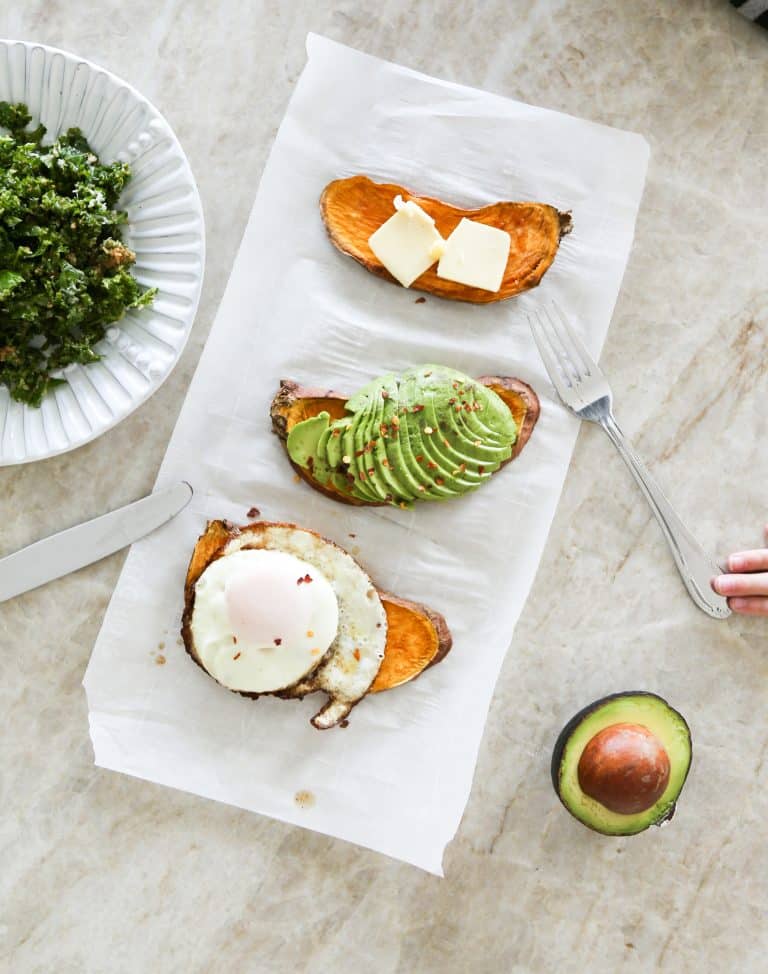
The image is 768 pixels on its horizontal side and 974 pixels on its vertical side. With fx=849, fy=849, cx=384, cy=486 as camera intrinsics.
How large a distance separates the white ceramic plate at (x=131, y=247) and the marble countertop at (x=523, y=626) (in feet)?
0.53

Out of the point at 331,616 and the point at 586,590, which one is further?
the point at 586,590

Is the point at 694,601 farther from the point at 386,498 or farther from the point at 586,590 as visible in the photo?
the point at 386,498

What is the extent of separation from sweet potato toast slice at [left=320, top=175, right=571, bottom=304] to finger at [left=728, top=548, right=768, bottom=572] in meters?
0.82

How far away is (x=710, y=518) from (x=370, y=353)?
0.92m

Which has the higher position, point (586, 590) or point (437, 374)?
point (437, 374)

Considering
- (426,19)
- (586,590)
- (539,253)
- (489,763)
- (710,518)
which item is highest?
(426,19)

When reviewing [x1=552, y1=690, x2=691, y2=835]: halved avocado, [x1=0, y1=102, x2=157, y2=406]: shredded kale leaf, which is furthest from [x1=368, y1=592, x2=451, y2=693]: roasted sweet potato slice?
[x1=0, y1=102, x2=157, y2=406]: shredded kale leaf

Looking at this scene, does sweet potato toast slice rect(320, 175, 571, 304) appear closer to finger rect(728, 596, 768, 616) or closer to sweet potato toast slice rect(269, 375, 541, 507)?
sweet potato toast slice rect(269, 375, 541, 507)

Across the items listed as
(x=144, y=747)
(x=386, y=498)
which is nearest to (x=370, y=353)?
(x=386, y=498)

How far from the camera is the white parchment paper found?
78.4 inches

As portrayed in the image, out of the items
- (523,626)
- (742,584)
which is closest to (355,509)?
(523,626)

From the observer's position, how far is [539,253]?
1.98 metres

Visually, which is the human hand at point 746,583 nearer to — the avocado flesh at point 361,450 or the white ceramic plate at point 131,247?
the avocado flesh at point 361,450

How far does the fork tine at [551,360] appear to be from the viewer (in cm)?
201
